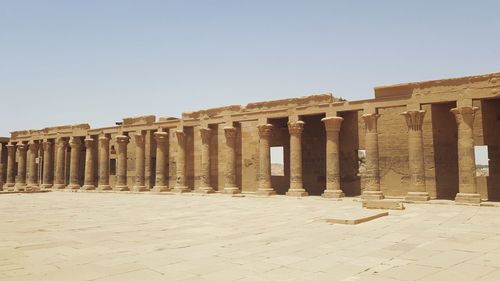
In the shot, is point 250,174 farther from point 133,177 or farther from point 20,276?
point 20,276

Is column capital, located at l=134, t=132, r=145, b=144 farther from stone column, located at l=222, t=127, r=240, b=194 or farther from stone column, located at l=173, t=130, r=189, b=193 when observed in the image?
stone column, located at l=222, t=127, r=240, b=194

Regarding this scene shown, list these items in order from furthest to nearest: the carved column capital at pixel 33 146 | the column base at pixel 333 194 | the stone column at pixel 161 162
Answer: the carved column capital at pixel 33 146 < the stone column at pixel 161 162 < the column base at pixel 333 194

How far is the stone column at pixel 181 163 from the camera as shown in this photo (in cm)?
2523

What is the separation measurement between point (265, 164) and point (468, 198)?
9.91 meters

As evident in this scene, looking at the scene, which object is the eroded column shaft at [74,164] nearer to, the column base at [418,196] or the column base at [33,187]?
the column base at [33,187]

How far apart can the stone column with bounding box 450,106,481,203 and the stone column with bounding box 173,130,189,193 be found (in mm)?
15603

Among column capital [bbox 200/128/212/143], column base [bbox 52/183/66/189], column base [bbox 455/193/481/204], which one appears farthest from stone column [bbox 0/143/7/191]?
column base [bbox 455/193/481/204]

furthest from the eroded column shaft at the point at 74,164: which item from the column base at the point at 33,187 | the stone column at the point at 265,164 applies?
the stone column at the point at 265,164

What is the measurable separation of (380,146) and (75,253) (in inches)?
665

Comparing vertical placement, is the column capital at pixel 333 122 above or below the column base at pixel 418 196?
above

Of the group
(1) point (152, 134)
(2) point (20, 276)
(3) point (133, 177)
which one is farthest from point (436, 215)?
(3) point (133, 177)

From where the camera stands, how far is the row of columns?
1655cm

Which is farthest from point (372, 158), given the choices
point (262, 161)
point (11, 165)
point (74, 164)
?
point (11, 165)

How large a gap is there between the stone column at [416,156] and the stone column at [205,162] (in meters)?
11.7
